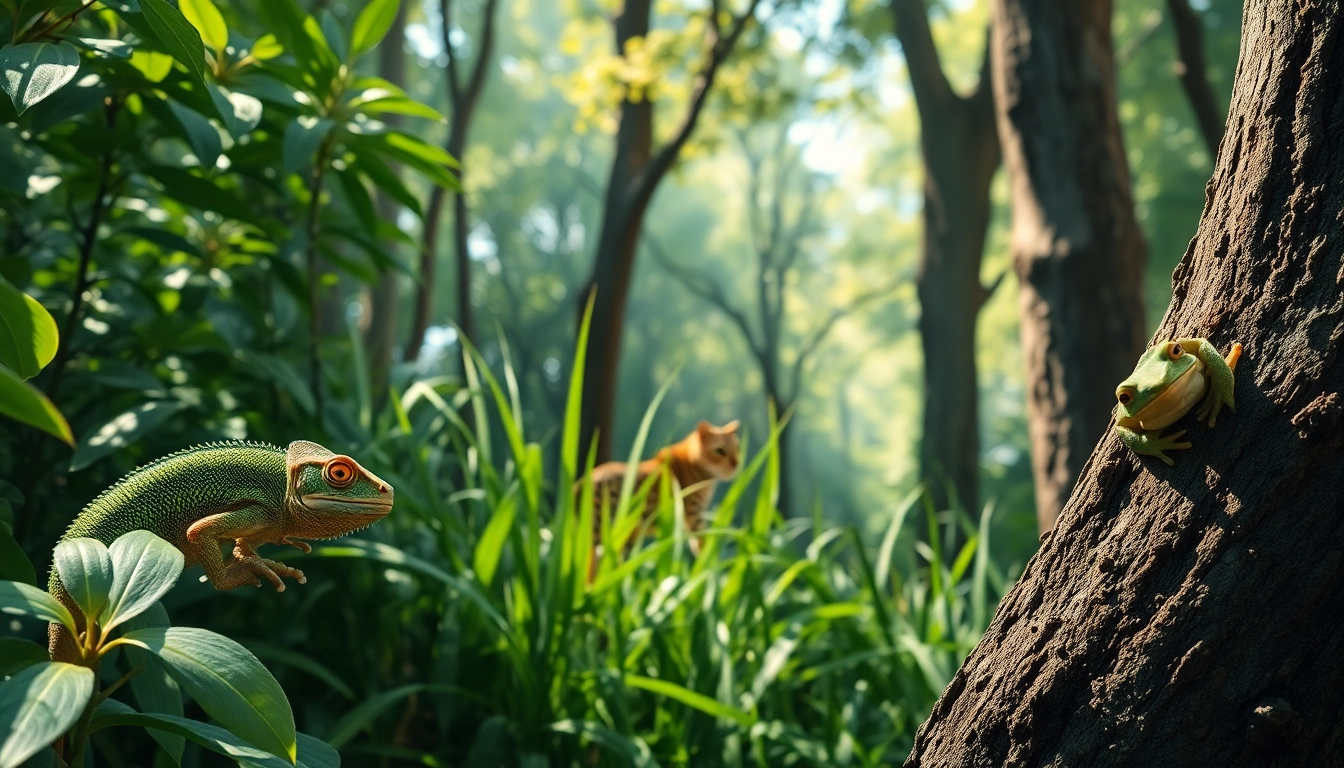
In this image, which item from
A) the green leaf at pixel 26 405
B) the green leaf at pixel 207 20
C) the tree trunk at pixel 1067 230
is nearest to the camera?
the green leaf at pixel 26 405

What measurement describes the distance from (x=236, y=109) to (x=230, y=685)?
101 centimetres

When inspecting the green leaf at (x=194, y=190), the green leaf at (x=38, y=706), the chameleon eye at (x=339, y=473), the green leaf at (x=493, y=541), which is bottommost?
the green leaf at (x=493, y=541)

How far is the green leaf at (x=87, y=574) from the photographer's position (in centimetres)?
85

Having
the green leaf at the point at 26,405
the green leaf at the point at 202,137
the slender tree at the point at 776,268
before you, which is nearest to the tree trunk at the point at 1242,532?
the green leaf at the point at 26,405

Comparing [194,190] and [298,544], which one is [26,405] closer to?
[298,544]

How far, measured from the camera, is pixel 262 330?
2.61m

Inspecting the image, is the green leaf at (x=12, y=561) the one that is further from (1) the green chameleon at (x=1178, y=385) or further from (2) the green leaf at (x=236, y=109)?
(1) the green chameleon at (x=1178, y=385)

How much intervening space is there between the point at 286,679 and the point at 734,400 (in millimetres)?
34826

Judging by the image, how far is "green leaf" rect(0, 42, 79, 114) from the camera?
1065 millimetres

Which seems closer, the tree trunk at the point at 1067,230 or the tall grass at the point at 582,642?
the tall grass at the point at 582,642

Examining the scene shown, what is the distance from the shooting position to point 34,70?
110cm

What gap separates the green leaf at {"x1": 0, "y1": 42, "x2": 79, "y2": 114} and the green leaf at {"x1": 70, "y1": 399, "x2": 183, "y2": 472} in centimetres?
67

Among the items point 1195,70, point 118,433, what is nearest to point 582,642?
point 118,433

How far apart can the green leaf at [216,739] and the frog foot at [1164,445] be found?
3.35 ft
